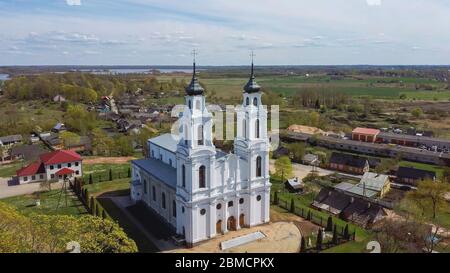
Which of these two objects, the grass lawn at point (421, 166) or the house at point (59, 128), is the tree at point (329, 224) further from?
the house at point (59, 128)

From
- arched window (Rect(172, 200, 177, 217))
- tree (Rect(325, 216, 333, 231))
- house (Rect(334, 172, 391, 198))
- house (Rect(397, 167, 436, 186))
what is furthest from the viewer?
house (Rect(397, 167, 436, 186))

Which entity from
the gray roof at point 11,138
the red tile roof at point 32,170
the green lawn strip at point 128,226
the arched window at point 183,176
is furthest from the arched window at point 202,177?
the gray roof at point 11,138

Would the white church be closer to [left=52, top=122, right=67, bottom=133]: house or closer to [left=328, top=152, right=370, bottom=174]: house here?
[left=328, top=152, right=370, bottom=174]: house

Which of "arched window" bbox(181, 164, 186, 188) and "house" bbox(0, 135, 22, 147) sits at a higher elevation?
"arched window" bbox(181, 164, 186, 188)

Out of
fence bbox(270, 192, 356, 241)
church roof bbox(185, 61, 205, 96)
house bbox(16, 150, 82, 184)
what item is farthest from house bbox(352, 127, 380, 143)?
church roof bbox(185, 61, 205, 96)

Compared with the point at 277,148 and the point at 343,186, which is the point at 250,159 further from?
the point at 277,148

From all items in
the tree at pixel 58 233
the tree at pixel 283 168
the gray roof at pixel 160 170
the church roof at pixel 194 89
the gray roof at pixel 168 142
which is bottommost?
the tree at pixel 283 168
